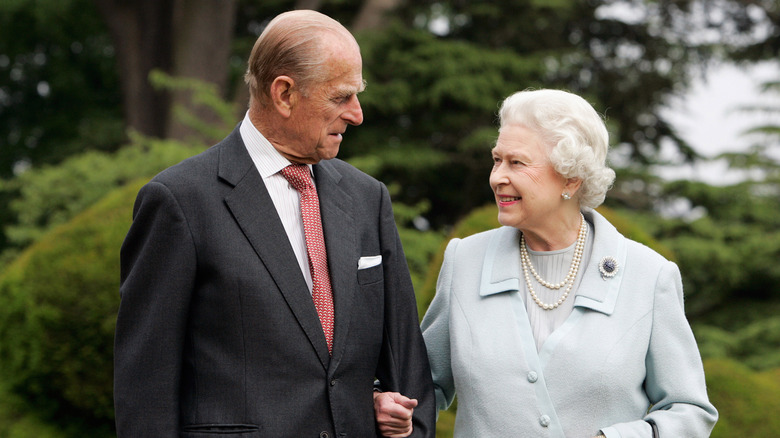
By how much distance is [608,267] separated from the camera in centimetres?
279

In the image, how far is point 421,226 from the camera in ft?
33.6

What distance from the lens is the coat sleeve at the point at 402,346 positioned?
2756 mm

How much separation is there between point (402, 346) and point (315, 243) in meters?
0.45

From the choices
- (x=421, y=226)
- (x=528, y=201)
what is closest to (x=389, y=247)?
(x=528, y=201)

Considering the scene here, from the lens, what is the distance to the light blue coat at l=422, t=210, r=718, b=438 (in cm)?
266

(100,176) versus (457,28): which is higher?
(457,28)

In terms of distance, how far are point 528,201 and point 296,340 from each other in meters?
0.84

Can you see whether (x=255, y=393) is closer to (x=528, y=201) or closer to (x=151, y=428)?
(x=151, y=428)

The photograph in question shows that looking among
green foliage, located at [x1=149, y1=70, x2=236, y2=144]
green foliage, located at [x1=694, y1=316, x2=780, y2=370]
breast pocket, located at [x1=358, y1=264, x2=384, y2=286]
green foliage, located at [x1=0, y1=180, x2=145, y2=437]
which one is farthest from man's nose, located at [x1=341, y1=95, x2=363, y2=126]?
green foliage, located at [x1=694, y1=316, x2=780, y2=370]

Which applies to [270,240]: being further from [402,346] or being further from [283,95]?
[402,346]

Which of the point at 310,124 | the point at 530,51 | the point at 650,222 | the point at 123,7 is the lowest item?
the point at 650,222

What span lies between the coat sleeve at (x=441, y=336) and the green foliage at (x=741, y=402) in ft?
9.83

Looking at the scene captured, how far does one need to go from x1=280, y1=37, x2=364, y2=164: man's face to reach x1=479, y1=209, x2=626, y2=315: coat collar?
67 cm

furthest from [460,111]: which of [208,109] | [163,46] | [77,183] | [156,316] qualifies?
[156,316]
